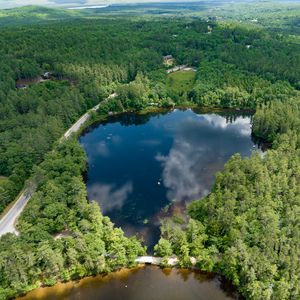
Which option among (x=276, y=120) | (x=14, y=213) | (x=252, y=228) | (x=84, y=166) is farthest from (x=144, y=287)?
(x=276, y=120)

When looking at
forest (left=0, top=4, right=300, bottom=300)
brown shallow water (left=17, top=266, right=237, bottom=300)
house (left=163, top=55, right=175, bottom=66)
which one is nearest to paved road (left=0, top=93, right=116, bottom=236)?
forest (left=0, top=4, right=300, bottom=300)

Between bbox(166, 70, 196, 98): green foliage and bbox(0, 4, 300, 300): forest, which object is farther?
bbox(166, 70, 196, 98): green foliage

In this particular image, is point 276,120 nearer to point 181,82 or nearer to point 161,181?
point 161,181

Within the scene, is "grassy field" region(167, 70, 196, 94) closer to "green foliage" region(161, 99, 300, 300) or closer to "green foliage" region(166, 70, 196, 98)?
"green foliage" region(166, 70, 196, 98)

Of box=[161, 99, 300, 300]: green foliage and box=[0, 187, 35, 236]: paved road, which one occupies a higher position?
box=[161, 99, 300, 300]: green foliage

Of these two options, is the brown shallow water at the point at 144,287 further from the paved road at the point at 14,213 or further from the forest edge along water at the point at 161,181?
the paved road at the point at 14,213

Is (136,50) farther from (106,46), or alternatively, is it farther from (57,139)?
(57,139)
